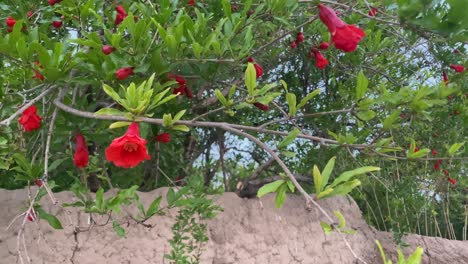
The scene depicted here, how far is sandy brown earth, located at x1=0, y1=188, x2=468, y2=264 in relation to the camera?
2307 mm

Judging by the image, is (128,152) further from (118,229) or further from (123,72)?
(118,229)

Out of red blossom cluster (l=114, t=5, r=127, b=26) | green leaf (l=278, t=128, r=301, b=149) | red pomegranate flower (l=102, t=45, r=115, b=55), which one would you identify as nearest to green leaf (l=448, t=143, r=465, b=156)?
green leaf (l=278, t=128, r=301, b=149)

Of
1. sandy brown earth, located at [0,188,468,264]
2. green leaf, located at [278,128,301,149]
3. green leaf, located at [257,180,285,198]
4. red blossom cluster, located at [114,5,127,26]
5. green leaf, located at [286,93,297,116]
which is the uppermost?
red blossom cluster, located at [114,5,127,26]

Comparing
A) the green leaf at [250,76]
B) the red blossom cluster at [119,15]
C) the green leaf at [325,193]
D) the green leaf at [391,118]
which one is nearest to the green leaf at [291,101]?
the green leaf at [250,76]

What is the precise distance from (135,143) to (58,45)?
0.41 meters

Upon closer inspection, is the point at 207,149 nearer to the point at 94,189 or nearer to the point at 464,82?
the point at 94,189

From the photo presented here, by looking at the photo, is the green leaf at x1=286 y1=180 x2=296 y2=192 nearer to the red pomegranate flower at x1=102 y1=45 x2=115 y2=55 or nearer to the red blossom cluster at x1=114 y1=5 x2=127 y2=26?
the red pomegranate flower at x1=102 y1=45 x2=115 y2=55

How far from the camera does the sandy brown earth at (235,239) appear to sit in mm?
2307

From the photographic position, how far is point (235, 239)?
9.01 ft

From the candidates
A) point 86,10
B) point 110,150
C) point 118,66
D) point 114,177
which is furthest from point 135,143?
point 114,177

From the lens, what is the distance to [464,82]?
2238mm

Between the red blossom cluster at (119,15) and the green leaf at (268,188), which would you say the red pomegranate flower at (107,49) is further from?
the green leaf at (268,188)

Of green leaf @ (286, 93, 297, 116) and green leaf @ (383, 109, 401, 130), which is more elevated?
green leaf @ (286, 93, 297, 116)

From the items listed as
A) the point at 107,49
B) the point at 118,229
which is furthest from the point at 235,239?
the point at 107,49
